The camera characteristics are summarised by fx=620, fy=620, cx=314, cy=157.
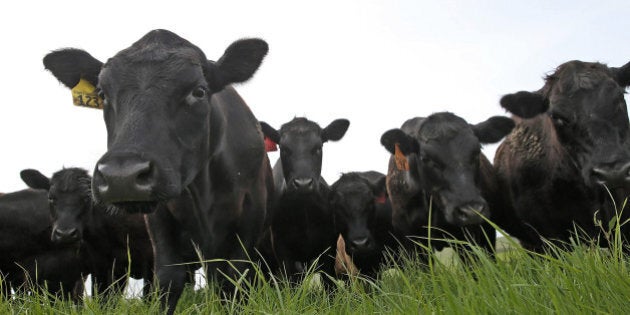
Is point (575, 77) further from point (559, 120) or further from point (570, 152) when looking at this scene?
point (570, 152)

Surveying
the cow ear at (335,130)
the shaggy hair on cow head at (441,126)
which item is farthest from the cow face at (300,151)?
the shaggy hair on cow head at (441,126)

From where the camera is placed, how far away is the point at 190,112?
14.0ft

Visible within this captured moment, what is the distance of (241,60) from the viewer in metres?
5.10

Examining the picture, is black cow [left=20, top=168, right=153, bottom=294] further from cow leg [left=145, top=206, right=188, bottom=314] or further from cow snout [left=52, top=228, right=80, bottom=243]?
cow leg [left=145, top=206, right=188, bottom=314]

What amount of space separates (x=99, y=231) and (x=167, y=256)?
4729 millimetres

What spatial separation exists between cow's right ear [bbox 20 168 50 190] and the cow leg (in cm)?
568

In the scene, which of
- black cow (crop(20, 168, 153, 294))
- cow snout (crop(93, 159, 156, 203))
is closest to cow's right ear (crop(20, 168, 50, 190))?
black cow (crop(20, 168, 153, 294))

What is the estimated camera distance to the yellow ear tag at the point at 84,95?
5.15 m

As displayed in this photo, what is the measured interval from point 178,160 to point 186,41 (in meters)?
1.22

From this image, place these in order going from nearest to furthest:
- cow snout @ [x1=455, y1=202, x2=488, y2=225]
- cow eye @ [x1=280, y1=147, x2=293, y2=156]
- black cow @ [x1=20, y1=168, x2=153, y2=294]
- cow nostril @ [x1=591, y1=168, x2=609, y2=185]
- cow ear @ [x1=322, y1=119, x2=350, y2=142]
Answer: cow nostril @ [x1=591, y1=168, x2=609, y2=185], cow snout @ [x1=455, y1=202, x2=488, y2=225], cow eye @ [x1=280, y1=147, x2=293, y2=156], black cow @ [x1=20, y1=168, x2=153, y2=294], cow ear @ [x1=322, y1=119, x2=350, y2=142]

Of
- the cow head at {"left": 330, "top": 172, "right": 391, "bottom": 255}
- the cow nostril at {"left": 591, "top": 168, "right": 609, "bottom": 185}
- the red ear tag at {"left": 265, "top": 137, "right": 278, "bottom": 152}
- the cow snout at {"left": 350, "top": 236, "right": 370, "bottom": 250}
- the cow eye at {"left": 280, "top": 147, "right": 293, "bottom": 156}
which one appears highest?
the red ear tag at {"left": 265, "top": 137, "right": 278, "bottom": 152}

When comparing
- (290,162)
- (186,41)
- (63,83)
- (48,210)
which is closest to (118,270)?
(48,210)

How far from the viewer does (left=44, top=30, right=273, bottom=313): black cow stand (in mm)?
3680

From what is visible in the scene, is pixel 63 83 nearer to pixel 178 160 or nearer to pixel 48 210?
pixel 178 160
